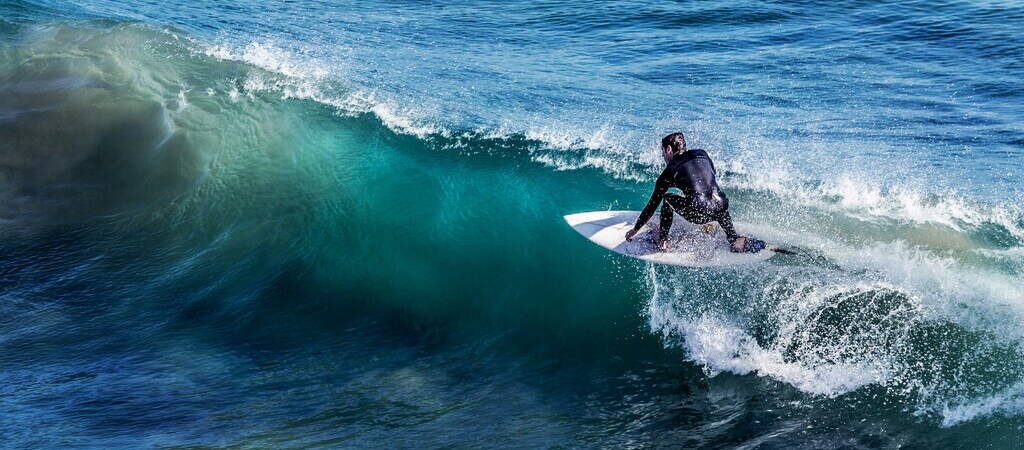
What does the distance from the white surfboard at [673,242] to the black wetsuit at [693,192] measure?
0.89 ft

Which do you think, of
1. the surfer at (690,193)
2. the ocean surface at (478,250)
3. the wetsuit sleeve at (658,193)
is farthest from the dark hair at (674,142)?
the ocean surface at (478,250)

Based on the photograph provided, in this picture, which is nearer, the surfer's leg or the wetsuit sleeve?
the wetsuit sleeve

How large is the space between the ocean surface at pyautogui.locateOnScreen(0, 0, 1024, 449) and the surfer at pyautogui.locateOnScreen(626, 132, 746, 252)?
0.61m

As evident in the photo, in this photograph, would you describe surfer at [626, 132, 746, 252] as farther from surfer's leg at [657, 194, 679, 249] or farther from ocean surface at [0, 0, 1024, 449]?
ocean surface at [0, 0, 1024, 449]

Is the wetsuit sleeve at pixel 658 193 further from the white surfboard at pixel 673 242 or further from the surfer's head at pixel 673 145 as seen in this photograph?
the white surfboard at pixel 673 242

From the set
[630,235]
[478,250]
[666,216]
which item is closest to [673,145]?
Answer: [666,216]

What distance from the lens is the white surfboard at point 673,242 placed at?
9562 millimetres

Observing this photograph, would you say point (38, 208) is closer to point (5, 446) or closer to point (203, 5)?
point (5, 446)

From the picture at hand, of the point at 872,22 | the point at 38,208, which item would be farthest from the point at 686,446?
the point at 872,22

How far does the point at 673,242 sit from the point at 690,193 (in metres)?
0.77

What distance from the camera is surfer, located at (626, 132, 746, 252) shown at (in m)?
9.31

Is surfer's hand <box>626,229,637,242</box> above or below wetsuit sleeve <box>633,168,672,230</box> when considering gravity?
below

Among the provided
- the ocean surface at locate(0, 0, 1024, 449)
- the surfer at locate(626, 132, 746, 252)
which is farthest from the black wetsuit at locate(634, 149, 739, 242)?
the ocean surface at locate(0, 0, 1024, 449)

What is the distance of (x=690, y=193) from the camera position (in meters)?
9.33
